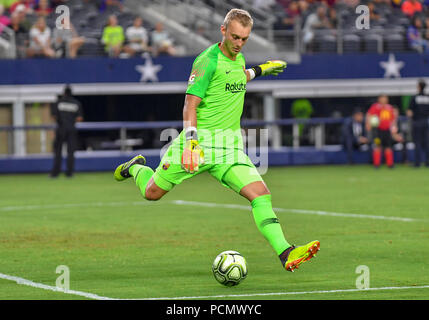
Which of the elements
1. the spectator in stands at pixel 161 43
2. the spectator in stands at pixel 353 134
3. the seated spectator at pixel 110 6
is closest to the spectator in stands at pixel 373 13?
the spectator in stands at pixel 353 134

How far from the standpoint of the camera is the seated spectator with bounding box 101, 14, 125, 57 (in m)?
28.5

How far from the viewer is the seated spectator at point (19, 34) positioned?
91.5ft

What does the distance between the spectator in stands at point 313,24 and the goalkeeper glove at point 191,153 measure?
22.0 metres

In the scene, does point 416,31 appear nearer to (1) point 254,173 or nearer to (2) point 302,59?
(2) point 302,59

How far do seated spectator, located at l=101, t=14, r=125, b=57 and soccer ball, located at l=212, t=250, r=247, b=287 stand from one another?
2015 centimetres

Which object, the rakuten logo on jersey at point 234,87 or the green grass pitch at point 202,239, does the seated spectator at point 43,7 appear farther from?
the rakuten logo on jersey at point 234,87

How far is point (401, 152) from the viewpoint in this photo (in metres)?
30.0

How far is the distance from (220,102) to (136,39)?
20.4m

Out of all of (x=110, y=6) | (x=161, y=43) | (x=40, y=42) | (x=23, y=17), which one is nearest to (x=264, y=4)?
(x=161, y=43)

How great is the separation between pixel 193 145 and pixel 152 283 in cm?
122

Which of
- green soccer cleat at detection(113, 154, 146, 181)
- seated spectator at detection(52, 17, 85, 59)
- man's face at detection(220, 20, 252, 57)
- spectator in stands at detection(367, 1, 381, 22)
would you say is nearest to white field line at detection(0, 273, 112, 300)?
green soccer cleat at detection(113, 154, 146, 181)

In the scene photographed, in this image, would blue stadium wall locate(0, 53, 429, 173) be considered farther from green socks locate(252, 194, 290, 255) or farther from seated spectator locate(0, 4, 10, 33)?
green socks locate(252, 194, 290, 255)

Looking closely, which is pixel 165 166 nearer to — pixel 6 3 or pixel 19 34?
pixel 19 34
